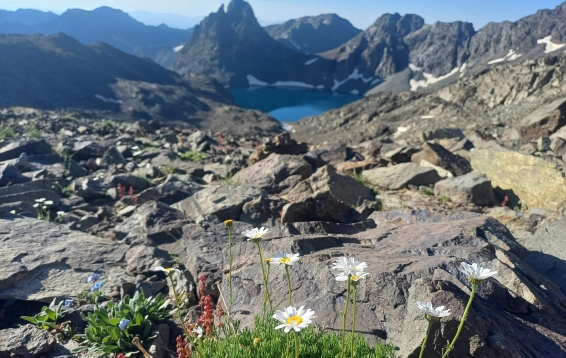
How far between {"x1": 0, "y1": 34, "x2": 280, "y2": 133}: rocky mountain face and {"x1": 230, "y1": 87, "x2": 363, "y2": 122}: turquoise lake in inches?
880

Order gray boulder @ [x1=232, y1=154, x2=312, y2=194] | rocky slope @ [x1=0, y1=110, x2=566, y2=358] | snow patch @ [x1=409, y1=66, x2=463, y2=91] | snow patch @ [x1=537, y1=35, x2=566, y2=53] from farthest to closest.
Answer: snow patch @ [x1=409, y1=66, x2=463, y2=91] < snow patch @ [x1=537, y1=35, x2=566, y2=53] < gray boulder @ [x1=232, y1=154, x2=312, y2=194] < rocky slope @ [x1=0, y1=110, x2=566, y2=358]

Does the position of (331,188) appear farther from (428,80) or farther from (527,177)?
(428,80)

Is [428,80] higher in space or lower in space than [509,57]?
lower

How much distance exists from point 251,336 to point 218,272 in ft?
5.30

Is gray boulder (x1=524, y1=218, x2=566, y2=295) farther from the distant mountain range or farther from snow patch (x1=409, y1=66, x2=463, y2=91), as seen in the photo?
the distant mountain range

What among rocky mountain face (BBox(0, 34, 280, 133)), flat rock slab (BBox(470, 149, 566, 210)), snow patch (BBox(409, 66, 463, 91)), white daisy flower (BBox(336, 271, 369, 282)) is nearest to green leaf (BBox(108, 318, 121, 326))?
white daisy flower (BBox(336, 271, 369, 282))

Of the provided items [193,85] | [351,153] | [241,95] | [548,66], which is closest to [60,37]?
[193,85]

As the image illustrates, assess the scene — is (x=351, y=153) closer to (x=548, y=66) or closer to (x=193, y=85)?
(x=548, y=66)

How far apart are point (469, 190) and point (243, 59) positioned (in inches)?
6046

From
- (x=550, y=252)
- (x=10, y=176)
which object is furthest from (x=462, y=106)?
(x=10, y=176)

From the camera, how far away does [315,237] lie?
4.30 meters

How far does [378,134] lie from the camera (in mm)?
37438

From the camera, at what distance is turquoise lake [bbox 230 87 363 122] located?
90.1 m

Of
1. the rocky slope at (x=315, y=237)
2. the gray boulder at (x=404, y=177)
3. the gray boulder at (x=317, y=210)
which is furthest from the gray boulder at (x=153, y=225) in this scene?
the gray boulder at (x=404, y=177)
